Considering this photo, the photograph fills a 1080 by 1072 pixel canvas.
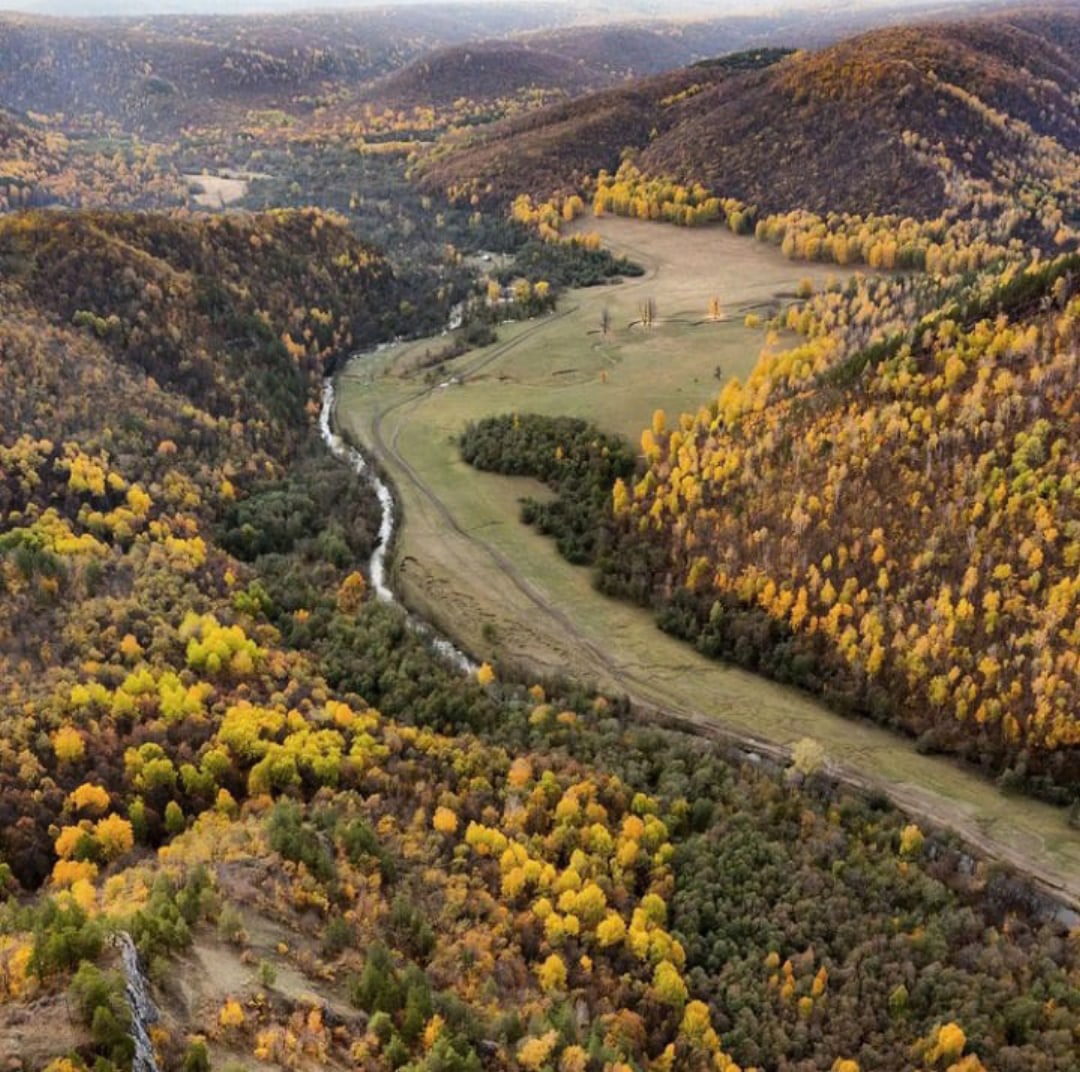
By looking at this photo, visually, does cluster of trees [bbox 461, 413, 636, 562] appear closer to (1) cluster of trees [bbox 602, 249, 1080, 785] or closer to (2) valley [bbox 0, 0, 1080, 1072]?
(2) valley [bbox 0, 0, 1080, 1072]

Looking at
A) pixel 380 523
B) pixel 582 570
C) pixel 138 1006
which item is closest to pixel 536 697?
pixel 582 570

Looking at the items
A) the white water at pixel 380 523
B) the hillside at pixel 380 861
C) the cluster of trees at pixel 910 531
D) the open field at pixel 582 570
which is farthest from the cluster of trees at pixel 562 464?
the hillside at pixel 380 861

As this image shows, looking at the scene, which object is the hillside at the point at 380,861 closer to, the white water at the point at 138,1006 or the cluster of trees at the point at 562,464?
the white water at the point at 138,1006

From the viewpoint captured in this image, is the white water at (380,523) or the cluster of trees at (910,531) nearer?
the cluster of trees at (910,531)

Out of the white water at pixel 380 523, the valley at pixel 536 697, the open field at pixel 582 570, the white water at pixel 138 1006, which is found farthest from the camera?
the white water at pixel 380 523

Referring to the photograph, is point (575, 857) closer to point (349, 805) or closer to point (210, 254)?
point (349, 805)

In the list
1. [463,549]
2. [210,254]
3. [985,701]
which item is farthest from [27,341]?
[985,701]

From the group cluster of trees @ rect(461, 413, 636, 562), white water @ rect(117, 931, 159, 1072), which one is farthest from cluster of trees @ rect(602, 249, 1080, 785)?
white water @ rect(117, 931, 159, 1072)
